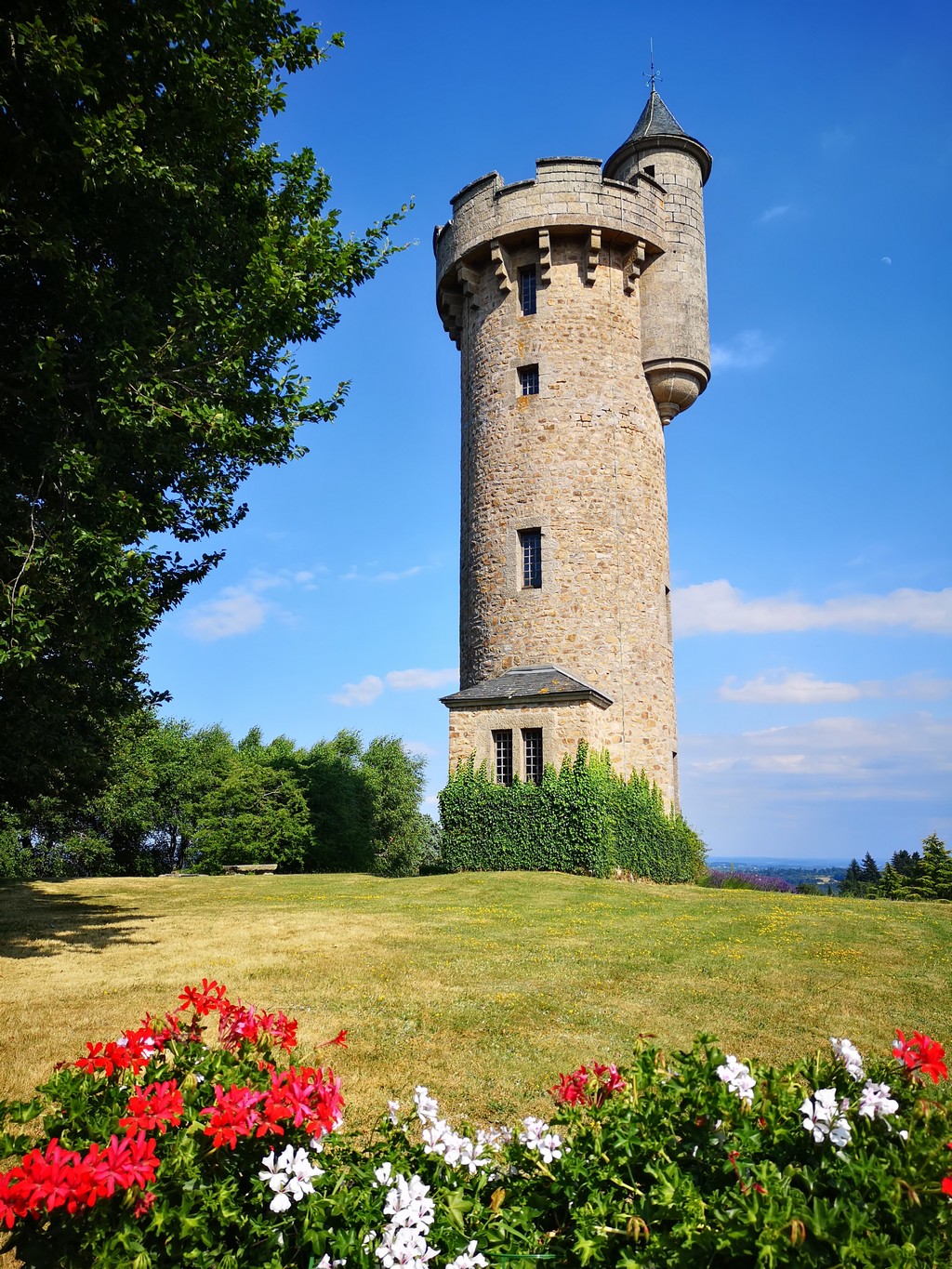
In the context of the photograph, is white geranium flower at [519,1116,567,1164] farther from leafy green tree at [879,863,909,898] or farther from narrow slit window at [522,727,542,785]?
leafy green tree at [879,863,909,898]

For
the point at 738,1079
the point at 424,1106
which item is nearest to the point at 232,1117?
the point at 424,1106

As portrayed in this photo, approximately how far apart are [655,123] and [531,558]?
51.7ft

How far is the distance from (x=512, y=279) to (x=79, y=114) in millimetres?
17097

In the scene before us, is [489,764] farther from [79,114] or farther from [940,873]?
[940,873]

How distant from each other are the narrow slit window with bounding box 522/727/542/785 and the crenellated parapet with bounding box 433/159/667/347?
44.2 ft

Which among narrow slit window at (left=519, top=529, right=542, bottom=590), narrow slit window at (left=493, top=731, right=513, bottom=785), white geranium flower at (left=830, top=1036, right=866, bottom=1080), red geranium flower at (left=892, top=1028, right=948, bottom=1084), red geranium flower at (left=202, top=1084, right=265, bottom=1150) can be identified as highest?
narrow slit window at (left=519, top=529, right=542, bottom=590)

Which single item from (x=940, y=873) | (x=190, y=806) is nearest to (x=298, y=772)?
(x=190, y=806)

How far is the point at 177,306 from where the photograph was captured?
901cm

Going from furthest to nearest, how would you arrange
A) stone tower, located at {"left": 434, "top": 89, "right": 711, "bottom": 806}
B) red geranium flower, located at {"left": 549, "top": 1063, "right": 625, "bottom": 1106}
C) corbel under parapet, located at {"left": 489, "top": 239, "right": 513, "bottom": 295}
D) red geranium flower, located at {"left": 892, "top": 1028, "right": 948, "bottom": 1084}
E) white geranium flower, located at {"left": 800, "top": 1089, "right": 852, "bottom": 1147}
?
corbel under parapet, located at {"left": 489, "top": 239, "right": 513, "bottom": 295} < stone tower, located at {"left": 434, "top": 89, "right": 711, "bottom": 806} < red geranium flower, located at {"left": 549, "top": 1063, "right": 625, "bottom": 1106} < red geranium flower, located at {"left": 892, "top": 1028, "right": 948, "bottom": 1084} < white geranium flower, located at {"left": 800, "top": 1089, "right": 852, "bottom": 1147}

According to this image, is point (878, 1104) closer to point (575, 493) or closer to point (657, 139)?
point (575, 493)

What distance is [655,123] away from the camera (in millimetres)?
26156

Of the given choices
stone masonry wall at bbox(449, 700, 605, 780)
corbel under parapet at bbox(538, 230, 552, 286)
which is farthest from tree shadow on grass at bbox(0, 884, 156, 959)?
corbel under parapet at bbox(538, 230, 552, 286)

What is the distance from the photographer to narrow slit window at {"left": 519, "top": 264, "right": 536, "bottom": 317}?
78.0ft

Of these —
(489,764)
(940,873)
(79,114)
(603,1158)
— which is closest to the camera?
(603,1158)
